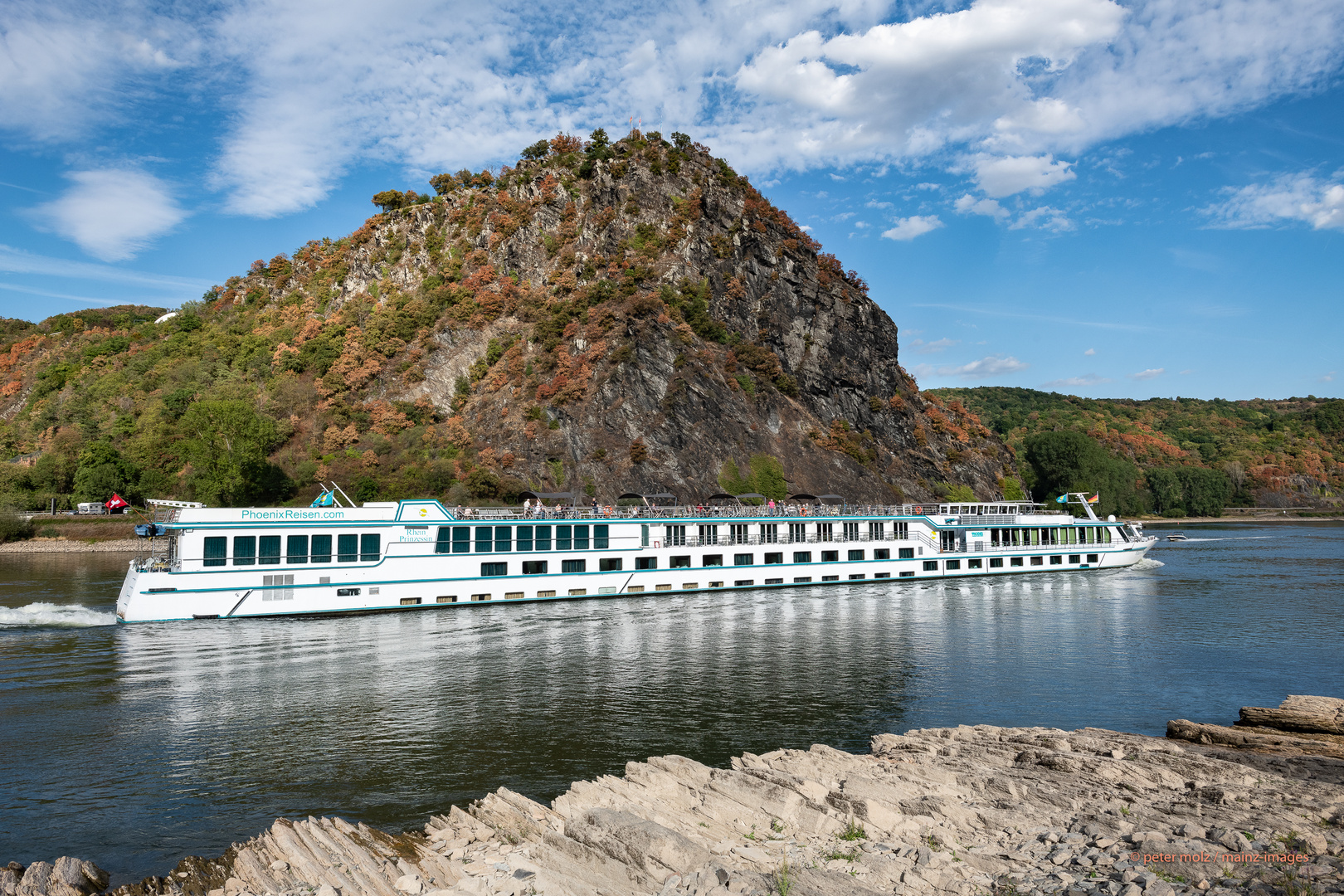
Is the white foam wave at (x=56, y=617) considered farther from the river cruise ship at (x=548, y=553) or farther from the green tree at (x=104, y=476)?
the green tree at (x=104, y=476)

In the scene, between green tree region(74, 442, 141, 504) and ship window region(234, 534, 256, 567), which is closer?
ship window region(234, 534, 256, 567)

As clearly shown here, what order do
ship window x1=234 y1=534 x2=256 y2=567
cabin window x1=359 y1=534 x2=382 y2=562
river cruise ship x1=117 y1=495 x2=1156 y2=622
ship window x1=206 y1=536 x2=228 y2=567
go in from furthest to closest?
cabin window x1=359 y1=534 x2=382 y2=562 → ship window x1=234 y1=534 x2=256 y2=567 → river cruise ship x1=117 y1=495 x2=1156 y2=622 → ship window x1=206 y1=536 x2=228 y2=567

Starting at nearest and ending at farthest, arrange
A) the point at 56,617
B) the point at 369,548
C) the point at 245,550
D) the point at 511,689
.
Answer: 1. the point at 511,689
2. the point at 56,617
3. the point at 245,550
4. the point at 369,548

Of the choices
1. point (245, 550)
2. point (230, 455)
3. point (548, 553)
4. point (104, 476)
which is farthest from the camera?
point (104, 476)

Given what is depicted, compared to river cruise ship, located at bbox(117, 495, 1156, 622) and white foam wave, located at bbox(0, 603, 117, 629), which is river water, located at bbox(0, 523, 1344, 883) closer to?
white foam wave, located at bbox(0, 603, 117, 629)

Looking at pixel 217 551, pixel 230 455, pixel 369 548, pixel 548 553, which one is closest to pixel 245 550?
pixel 217 551

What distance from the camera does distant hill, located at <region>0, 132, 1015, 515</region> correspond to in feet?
307

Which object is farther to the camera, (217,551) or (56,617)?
(217,551)

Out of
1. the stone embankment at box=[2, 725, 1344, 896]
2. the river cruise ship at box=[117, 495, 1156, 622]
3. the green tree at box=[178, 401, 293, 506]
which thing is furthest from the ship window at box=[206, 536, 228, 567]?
the green tree at box=[178, 401, 293, 506]

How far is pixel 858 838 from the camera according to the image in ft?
42.2

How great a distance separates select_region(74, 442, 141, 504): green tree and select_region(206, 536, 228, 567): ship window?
7194cm

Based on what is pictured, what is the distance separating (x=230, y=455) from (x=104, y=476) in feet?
82.3

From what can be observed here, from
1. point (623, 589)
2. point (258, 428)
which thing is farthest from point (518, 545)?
point (258, 428)

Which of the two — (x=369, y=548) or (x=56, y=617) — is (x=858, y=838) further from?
(x=56, y=617)
